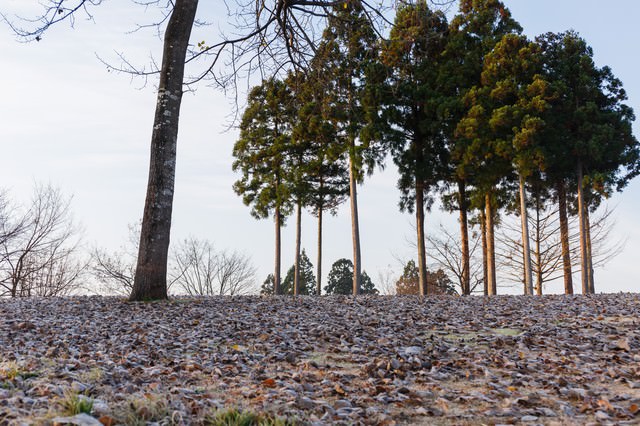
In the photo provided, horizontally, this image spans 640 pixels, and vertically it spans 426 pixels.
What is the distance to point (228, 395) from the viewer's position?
404cm

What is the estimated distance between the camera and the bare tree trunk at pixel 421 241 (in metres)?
18.6

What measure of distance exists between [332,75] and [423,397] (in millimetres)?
10075

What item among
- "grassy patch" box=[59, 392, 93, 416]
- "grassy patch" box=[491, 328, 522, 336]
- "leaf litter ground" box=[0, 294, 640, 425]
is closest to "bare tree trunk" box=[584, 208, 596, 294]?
"leaf litter ground" box=[0, 294, 640, 425]

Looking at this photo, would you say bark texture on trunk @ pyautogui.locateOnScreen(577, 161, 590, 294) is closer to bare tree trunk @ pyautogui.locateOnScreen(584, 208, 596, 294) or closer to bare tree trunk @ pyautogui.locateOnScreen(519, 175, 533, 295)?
bare tree trunk @ pyautogui.locateOnScreen(584, 208, 596, 294)

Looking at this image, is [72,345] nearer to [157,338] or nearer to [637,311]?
[157,338]

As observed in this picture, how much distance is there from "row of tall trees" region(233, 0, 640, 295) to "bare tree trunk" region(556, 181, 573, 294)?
0.04 metres

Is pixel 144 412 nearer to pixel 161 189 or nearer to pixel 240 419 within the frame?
pixel 240 419

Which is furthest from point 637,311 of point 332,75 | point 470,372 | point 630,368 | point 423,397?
point 332,75

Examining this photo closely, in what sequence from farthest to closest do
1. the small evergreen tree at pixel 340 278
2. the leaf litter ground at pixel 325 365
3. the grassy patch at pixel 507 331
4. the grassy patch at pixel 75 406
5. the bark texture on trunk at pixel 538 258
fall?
the small evergreen tree at pixel 340 278 < the bark texture on trunk at pixel 538 258 < the grassy patch at pixel 507 331 < the leaf litter ground at pixel 325 365 < the grassy patch at pixel 75 406

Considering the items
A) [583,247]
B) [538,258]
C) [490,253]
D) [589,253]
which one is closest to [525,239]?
[490,253]

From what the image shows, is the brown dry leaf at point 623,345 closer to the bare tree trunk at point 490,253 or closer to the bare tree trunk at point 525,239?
the bare tree trunk at point 525,239

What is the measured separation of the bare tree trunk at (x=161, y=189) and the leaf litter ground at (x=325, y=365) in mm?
790

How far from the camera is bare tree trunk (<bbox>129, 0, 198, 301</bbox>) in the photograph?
31.0 feet

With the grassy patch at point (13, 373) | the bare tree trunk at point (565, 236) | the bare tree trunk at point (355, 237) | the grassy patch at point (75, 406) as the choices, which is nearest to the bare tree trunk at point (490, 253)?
the bare tree trunk at point (565, 236)
